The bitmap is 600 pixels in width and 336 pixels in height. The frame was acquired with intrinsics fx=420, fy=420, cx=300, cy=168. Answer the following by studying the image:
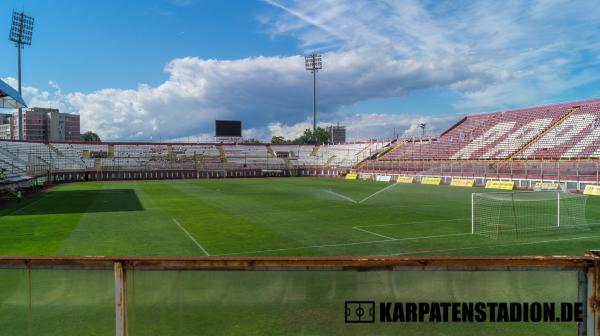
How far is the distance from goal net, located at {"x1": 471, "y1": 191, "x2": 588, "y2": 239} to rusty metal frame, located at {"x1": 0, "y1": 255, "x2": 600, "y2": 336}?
12747 millimetres

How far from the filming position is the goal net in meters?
16.8

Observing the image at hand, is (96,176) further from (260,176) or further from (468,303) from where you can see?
(468,303)

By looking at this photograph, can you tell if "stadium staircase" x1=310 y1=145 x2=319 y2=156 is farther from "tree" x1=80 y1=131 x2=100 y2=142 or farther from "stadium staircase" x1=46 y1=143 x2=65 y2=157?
"tree" x1=80 y1=131 x2=100 y2=142

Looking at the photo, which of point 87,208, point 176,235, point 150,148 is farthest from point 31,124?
point 176,235

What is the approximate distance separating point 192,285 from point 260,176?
77.8 meters

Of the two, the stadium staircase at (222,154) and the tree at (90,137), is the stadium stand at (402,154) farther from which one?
the tree at (90,137)

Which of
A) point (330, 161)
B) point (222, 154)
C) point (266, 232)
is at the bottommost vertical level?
point (266, 232)

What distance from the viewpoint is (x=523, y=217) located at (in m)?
20.0

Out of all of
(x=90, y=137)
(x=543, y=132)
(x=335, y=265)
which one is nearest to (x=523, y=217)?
(x=335, y=265)

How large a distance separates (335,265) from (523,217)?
64.1 feet

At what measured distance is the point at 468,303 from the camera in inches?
150

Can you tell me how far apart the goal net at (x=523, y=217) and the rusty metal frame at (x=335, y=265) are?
1275cm

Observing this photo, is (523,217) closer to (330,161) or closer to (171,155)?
(330,161)

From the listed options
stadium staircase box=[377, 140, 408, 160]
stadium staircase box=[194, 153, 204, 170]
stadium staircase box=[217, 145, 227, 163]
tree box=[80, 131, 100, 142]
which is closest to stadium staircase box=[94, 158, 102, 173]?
stadium staircase box=[194, 153, 204, 170]
